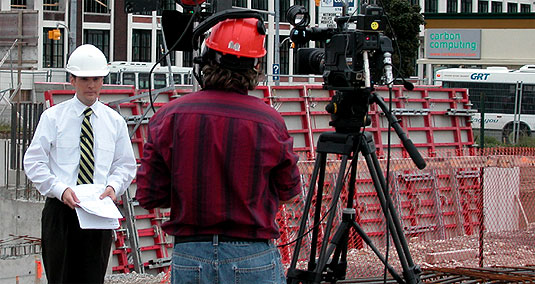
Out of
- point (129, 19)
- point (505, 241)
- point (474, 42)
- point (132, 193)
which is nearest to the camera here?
point (132, 193)

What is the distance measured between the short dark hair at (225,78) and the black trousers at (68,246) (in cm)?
204

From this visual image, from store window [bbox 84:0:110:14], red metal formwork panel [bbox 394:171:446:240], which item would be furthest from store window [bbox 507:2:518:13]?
red metal formwork panel [bbox 394:171:446:240]

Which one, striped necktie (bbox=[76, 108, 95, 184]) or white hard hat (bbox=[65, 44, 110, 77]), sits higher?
white hard hat (bbox=[65, 44, 110, 77])

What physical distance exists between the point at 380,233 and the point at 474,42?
2599cm

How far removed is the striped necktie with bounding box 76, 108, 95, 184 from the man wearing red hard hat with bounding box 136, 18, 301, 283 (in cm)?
177

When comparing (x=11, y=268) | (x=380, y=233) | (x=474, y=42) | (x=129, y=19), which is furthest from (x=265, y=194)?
(x=129, y=19)

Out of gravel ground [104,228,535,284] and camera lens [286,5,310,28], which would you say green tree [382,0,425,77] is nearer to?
gravel ground [104,228,535,284]

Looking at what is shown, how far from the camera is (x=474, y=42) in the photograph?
3641 centimetres

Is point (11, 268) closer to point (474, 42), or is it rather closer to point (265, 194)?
point (265, 194)

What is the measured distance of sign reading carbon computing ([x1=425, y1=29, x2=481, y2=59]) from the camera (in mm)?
35906

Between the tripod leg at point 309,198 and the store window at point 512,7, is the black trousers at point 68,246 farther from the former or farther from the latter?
the store window at point 512,7

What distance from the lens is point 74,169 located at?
550cm

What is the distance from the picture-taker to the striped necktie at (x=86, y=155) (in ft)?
18.1

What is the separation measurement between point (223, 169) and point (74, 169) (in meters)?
2.08
